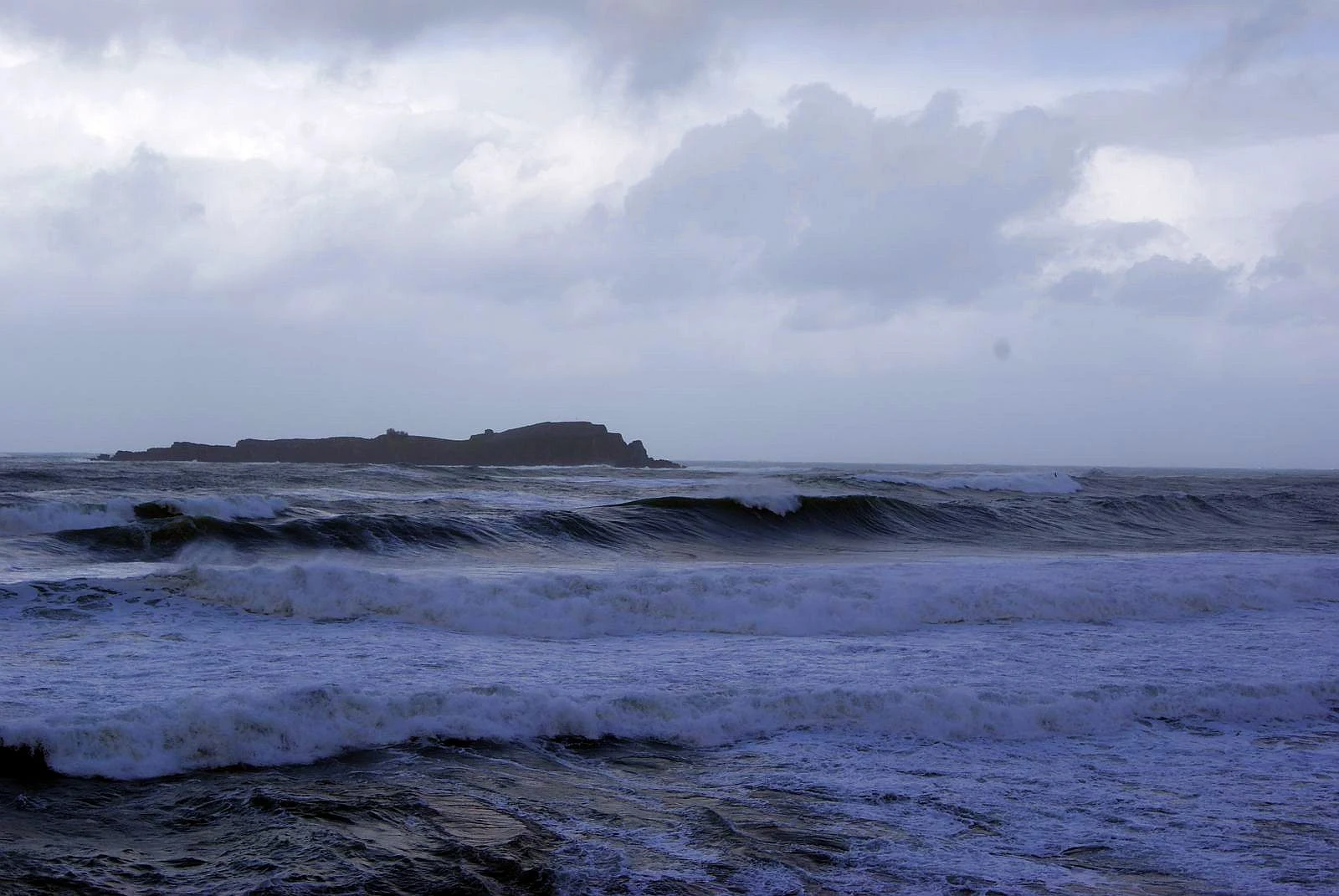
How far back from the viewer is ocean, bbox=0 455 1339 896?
438 cm

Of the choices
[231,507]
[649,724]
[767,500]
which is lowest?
[649,724]

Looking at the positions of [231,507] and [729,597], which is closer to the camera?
[729,597]

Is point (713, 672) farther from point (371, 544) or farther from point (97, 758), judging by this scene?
point (371, 544)

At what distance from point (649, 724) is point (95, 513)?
1252 cm

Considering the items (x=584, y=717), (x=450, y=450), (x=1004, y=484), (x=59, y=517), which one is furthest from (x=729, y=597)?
(x=450, y=450)

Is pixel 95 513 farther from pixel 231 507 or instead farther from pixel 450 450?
pixel 450 450

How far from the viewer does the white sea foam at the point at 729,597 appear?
32.6 feet

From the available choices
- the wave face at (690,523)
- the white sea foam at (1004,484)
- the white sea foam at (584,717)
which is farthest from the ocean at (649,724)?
the white sea foam at (1004,484)

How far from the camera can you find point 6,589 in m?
9.54

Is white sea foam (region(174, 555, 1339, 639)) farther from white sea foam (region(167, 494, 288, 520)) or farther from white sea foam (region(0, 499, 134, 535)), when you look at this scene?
white sea foam (region(167, 494, 288, 520))

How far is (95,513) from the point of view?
1536 cm

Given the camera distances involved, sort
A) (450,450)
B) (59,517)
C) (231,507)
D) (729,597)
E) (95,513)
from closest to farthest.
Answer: (729,597) → (59,517) → (95,513) → (231,507) → (450,450)

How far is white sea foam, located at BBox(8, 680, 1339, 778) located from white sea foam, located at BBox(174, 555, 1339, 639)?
2945 millimetres

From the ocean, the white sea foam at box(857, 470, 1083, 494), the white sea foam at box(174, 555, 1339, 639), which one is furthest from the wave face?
the white sea foam at box(174, 555, 1339, 639)
